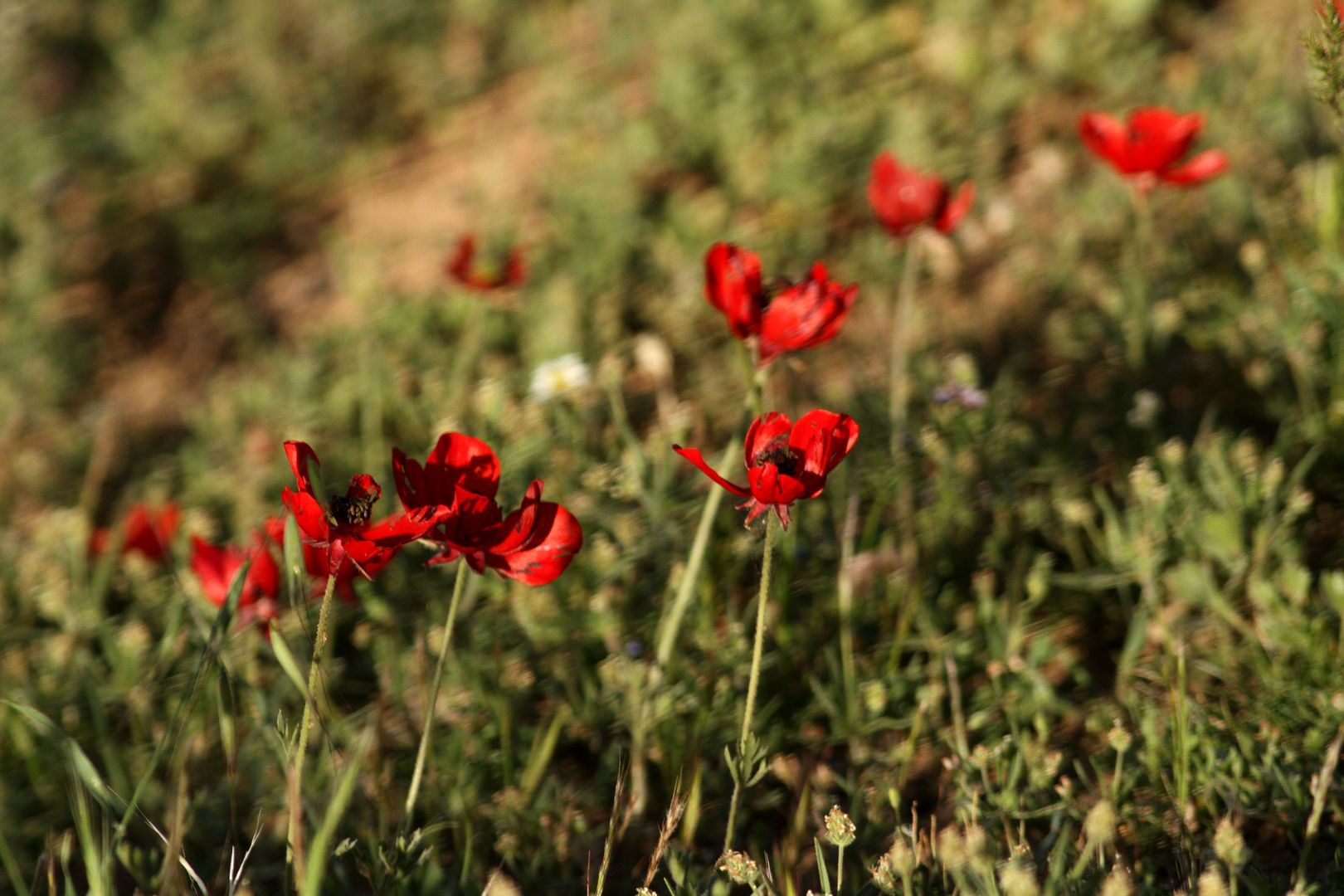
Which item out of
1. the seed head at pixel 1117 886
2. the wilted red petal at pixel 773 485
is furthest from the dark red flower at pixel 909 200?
the seed head at pixel 1117 886

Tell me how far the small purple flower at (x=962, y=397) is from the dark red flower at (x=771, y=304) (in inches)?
27.1

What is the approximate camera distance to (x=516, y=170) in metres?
4.21

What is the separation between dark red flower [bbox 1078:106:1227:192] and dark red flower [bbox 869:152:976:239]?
314 millimetres

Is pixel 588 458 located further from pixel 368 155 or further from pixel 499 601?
pixel 368 155

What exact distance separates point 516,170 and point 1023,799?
9.80 feet

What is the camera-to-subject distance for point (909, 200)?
2396 millimetres

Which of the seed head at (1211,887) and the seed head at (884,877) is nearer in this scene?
the seed head at (1211,887)

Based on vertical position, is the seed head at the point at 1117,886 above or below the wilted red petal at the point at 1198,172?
below

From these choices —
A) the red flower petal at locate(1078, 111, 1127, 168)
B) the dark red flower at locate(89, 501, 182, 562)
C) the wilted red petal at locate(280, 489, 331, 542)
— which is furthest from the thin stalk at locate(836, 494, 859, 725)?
the dark red flower at locate(89, 501, 182, 562)

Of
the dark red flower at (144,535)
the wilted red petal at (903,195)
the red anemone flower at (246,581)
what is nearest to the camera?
the red anemone flower at (246,581)

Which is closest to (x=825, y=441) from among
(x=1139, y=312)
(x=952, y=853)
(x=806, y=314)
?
(x=806, y=314)

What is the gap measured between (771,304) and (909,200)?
69 cm

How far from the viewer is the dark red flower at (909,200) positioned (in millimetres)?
2387

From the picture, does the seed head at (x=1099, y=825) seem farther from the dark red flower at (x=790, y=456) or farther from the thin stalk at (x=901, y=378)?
the thin stalk at (x=901, y=378)
